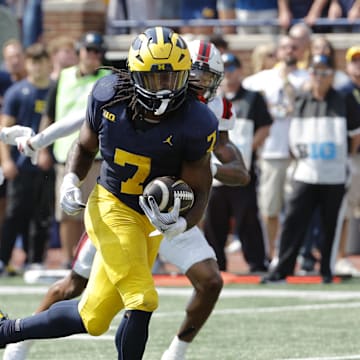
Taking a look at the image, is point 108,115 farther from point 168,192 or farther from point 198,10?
point 198,10

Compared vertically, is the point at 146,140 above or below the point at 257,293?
above

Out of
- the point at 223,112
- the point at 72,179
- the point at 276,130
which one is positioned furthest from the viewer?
the point at 276,130

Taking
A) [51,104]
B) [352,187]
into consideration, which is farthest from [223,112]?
[352,187]

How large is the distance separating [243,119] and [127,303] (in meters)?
5.39

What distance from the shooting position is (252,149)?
11094mm

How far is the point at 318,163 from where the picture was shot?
1084 cm

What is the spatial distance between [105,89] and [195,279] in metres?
1.30

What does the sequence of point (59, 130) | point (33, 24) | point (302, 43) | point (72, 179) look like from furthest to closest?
point (33, 24)
point (302, 43)
point (59, 130)
point (72, 179)

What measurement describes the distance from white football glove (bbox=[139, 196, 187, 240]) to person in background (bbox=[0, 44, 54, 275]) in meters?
5.78

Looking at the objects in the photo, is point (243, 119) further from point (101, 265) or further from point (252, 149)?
point (101, 265)

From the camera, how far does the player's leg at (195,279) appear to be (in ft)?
22.4

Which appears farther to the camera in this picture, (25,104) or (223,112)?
(25,104)

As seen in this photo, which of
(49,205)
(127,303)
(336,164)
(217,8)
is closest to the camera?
(127,303)

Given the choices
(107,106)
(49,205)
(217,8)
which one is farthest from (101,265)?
(217,8)
